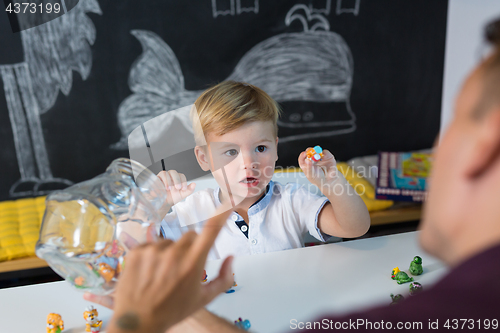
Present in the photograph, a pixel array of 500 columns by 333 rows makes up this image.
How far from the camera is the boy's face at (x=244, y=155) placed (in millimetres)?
1196

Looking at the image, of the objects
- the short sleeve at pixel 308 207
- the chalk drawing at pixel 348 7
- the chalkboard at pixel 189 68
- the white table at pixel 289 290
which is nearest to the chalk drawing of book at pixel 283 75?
the chalkboard at pixel 189 68

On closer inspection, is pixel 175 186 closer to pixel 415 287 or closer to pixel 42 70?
pixel 415 287

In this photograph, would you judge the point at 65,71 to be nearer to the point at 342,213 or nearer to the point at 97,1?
the point at 97,1

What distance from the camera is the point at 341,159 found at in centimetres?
272

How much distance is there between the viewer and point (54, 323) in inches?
30.4

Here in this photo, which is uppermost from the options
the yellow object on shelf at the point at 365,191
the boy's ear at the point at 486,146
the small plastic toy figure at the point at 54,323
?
the boy's ear at the point at 486,146

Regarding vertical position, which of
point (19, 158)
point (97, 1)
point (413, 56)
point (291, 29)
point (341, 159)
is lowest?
point (341, 159)

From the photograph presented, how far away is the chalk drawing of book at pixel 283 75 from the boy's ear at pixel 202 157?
138cm

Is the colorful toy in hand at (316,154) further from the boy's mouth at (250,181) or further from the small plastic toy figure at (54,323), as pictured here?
the small plastic toy figure at (54,323)

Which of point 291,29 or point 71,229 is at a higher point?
point 291,29

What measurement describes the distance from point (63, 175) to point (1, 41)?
839 millimetres

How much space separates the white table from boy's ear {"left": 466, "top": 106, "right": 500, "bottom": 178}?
52 cm

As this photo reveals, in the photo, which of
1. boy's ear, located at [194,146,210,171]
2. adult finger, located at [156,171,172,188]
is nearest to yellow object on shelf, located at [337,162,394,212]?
boy's ear, located at [194,146,210,171]

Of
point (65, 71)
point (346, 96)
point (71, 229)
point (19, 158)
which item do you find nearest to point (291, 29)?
point (346, 96)
